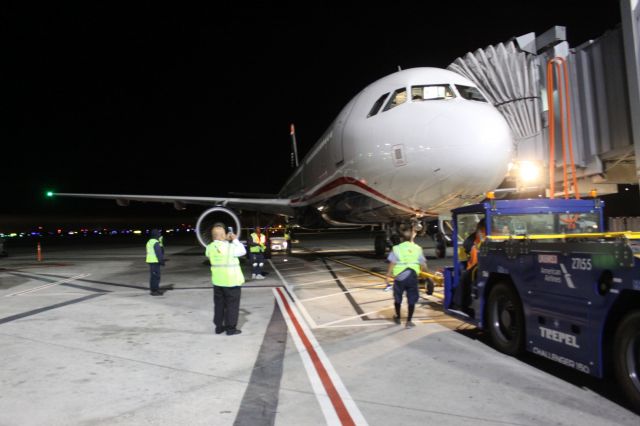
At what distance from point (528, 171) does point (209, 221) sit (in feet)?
37.3

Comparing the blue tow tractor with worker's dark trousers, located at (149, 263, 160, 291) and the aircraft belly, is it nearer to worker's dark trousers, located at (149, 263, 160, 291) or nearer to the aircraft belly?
the aircraft belly

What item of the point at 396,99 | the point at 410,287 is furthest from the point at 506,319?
the point at 396,99

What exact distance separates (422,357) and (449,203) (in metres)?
6.71

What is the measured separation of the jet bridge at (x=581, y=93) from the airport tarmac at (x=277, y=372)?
455 cm

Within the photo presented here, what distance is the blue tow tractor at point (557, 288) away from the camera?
409 cm

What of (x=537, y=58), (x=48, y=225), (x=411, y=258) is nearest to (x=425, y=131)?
(x=411, y=258)

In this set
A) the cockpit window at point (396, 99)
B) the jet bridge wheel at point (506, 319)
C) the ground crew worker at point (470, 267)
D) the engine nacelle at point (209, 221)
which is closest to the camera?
the jet bridge wheel at point (506, 319)

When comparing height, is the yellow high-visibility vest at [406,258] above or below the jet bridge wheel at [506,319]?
above

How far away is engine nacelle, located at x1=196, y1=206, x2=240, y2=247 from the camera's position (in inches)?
A: 719

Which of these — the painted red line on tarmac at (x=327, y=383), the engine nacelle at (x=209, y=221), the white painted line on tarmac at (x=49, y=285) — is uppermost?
the engine nacelle at (x=209, y=221)

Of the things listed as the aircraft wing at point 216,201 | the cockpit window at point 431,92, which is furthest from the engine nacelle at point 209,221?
the cockpit window at point 431,92

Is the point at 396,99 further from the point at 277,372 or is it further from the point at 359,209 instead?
the point at 277,372

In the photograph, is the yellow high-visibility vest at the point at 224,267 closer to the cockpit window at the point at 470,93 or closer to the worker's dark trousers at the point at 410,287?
the worker's dark trousers at the point at 410,287

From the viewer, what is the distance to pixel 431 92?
11719 mm
